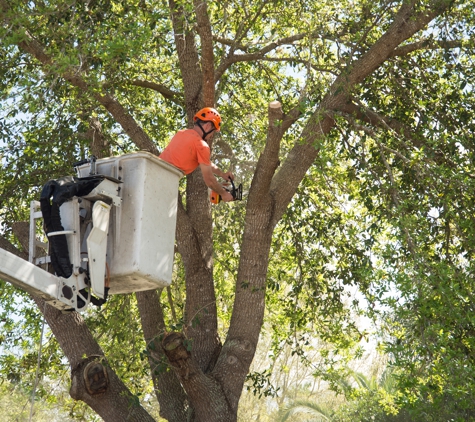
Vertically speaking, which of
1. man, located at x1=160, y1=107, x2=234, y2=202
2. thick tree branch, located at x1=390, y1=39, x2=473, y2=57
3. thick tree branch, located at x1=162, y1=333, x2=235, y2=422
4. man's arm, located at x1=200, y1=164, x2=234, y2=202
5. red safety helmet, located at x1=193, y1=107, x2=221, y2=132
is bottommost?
thick tree branch, located at x1=162, y1=333, x2=235, y2=422

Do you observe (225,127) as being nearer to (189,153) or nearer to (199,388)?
(189,153)

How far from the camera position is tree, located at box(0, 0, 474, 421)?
6691 millimetres

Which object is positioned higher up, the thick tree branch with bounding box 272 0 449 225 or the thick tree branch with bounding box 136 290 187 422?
the thick tree branch with bounding box 272 0 449 225

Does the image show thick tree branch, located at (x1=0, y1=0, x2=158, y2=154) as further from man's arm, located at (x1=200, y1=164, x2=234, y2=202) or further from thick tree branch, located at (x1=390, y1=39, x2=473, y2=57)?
thick tree branch, located at (x1=390, y1=39, x2=473, y2=57)

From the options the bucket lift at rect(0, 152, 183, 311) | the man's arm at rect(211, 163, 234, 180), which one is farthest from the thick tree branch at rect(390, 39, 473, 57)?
the bucket lift at rect(0, 152, 183, 311)

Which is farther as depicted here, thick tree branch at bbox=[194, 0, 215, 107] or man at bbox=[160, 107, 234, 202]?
thick tree branch at bbox=[194, 0, 215, 107]

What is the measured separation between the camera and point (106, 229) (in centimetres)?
533

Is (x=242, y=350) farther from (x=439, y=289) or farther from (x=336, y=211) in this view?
(x=336, y=211)

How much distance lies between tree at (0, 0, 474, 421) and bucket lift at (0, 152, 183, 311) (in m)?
0.97

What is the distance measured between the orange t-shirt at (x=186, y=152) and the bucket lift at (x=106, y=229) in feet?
1.46

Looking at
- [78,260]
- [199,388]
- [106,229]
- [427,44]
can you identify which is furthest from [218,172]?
[427,44]

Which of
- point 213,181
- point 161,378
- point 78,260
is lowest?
point 161,378

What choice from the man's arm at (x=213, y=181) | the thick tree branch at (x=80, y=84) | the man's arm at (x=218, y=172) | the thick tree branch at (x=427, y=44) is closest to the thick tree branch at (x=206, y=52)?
the thick tree branch at (x=80, y=84)

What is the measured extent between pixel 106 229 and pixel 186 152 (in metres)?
1.30
